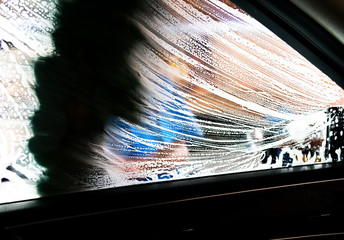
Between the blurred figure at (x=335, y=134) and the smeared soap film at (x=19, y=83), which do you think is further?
the blurred figure at (x=335, y=134)

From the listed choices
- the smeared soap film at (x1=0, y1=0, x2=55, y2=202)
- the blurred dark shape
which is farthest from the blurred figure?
the smeared soap film at (x1=0, y1=0, x2=55, y2=202)

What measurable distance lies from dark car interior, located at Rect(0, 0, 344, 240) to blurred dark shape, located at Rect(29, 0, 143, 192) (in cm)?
14

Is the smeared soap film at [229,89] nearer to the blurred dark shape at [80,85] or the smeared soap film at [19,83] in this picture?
the blurred dark shape at [80,85]

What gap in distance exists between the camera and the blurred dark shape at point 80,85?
1.48 m

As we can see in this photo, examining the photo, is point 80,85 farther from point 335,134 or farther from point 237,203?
point 335,134

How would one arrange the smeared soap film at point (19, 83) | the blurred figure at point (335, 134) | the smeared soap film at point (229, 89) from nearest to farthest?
the smeared soap film at point (19, 83)
the smeared soap film at point (229, 89)
the blurred figure at point (335, 134)

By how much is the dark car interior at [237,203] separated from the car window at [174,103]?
0.21 feet

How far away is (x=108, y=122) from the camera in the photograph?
1595 millimetres

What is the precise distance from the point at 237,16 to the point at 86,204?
1.03 meters

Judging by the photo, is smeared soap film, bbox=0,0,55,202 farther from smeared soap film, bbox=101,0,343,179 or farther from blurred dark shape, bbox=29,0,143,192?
smeared soap film, bbox=101,0,343,179

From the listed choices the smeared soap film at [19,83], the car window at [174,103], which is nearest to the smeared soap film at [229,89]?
the car window at [174,103]

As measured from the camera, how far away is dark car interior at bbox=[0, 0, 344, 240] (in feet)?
4.67

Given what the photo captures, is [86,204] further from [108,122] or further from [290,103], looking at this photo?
[290,103]

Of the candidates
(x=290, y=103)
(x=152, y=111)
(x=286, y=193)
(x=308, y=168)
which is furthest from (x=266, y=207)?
(x=152, y=111)
